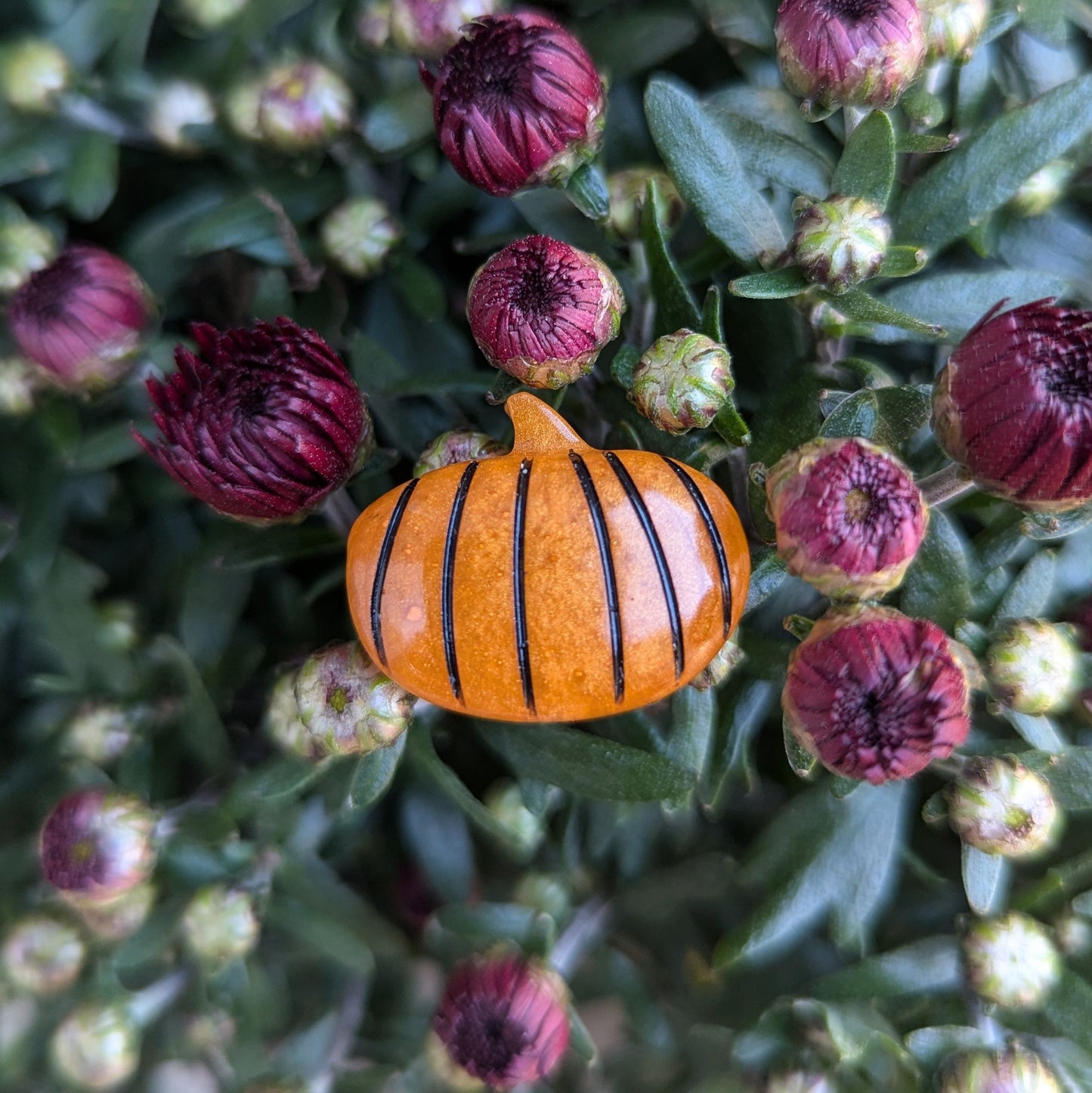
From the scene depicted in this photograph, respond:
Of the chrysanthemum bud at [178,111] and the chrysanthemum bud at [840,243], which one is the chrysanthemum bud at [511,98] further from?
the chrysanthemum bud at [178,111]

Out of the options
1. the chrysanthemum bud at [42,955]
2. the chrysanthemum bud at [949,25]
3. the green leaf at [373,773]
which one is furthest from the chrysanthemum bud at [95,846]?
the chrysanthemum bud at [949,25]

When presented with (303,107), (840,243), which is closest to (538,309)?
(840,243)

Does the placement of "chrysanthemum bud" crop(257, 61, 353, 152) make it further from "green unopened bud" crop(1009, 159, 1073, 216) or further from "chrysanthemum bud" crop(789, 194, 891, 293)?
"green unopened bud" crop(1009, 159, 1073, 216)

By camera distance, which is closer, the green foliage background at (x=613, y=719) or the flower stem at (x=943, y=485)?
the flower stem at (x=943, y=485)

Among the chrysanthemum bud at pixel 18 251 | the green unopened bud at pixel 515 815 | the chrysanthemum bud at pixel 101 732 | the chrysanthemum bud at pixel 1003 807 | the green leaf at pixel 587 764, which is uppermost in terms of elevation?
the chrysanthemum bud at pixel 18 251

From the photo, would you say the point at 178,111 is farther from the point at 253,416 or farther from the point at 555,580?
the point at 555,580

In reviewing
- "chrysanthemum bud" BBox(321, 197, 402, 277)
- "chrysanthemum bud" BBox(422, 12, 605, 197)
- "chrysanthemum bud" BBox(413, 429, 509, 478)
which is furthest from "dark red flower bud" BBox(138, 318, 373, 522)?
"chrysanthemum bud" BBox(321, 197, 402, 277)
